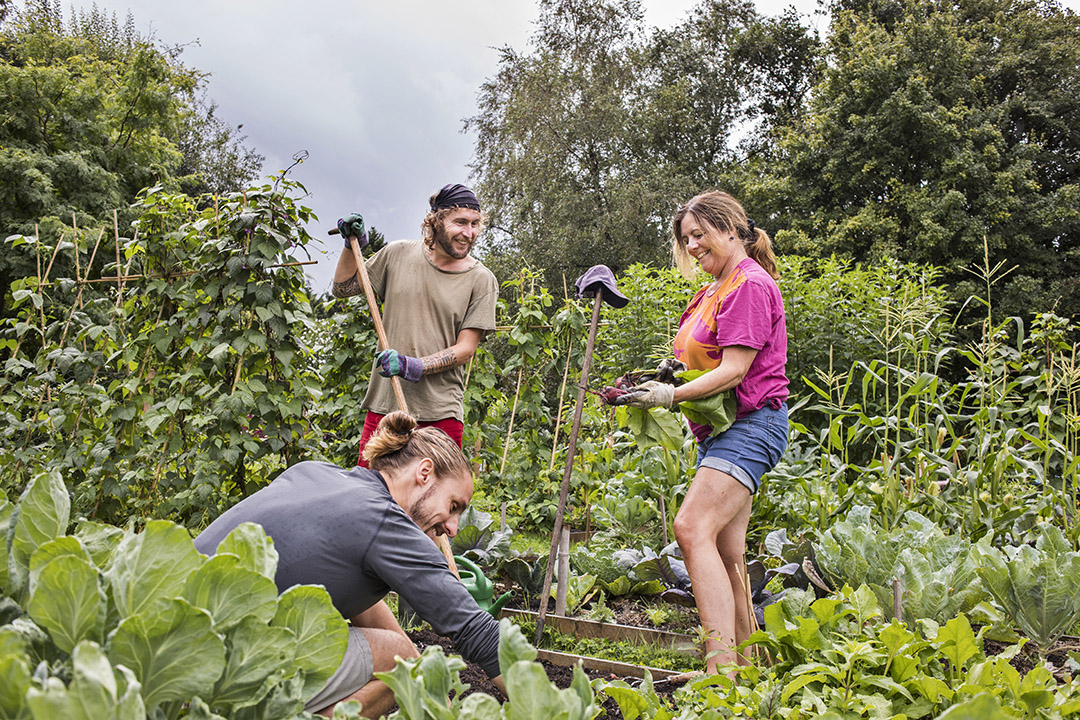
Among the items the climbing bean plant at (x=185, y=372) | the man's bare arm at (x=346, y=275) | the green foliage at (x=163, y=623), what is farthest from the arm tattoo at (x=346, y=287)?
the green foliage at (x=163, y=623)

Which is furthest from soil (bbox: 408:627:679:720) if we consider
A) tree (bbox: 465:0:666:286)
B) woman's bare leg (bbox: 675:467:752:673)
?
tree (bbox: 465:0:666:286)

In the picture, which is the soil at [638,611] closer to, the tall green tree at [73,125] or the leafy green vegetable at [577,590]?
the leafy green vegetable at [577,590]

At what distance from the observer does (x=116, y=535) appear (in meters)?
0.94

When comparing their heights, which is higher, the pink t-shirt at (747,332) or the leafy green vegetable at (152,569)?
the pink t-shirt at (747,332)

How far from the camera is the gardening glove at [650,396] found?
2432 millimetres

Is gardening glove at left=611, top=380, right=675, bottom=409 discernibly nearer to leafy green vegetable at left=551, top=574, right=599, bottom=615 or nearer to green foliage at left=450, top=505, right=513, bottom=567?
leafy green vegetable at left=551, top=574, right=599, bottom=615

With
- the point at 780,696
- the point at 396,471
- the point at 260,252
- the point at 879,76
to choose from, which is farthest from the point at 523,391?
the point at 879,76

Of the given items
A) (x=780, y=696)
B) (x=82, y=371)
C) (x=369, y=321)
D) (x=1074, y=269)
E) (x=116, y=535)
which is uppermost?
(x=1074, y=269)

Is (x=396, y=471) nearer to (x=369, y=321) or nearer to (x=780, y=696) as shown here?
(x=780, y=696)

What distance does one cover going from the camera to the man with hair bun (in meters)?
1.59

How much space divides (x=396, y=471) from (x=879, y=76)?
16.4 m

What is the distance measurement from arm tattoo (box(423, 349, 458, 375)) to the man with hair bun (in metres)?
1.15

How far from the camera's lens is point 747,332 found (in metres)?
2.41

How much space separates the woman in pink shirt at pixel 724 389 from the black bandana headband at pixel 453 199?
88 centimetres
